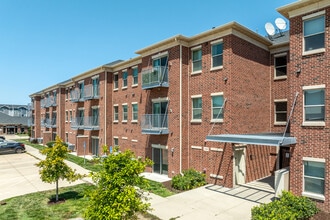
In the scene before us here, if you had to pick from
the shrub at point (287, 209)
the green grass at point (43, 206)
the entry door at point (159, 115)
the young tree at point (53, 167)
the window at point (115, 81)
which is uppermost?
the window at point (115, 81)

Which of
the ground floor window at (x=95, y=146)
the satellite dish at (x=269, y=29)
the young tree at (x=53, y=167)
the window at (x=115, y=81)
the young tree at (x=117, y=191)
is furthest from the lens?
the ground floor window at (x=95, y=146)

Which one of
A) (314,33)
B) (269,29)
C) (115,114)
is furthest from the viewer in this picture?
(115,114)

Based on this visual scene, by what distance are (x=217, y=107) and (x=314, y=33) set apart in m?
6.65

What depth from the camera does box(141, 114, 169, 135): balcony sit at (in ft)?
57.9

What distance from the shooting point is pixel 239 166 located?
1548 centimetres

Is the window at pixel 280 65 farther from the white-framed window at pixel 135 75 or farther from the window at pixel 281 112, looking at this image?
the white-framed window at pixel 135 75

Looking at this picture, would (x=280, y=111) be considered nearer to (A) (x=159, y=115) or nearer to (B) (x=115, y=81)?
(A) (x=159, y=115)

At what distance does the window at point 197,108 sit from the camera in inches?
666

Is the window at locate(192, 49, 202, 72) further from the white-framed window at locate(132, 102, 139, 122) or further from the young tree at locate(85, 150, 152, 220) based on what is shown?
the young tree at locate(85, 150, 152, 220)

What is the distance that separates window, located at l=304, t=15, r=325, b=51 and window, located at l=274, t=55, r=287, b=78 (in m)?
5.87

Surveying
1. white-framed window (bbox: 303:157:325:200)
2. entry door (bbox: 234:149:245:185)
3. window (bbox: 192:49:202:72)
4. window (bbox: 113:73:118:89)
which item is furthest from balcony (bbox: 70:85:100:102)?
white-framed window (bbox: 303:157:325:200)

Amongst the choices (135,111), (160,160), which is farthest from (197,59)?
(135,111)

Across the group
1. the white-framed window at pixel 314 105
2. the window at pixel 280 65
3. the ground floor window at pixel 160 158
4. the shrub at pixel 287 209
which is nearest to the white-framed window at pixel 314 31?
the white-framed window at pixel 314 105

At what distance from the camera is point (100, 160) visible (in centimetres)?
865
